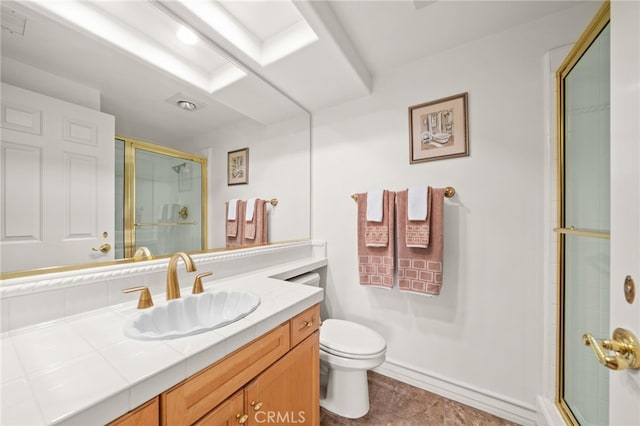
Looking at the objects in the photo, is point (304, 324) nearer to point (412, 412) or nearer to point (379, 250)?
point (379, 250)

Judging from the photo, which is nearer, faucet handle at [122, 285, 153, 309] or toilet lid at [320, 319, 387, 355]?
faucet handle at [122, 285, 153, 309]

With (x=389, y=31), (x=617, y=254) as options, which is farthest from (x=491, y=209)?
(x=389, y=31)

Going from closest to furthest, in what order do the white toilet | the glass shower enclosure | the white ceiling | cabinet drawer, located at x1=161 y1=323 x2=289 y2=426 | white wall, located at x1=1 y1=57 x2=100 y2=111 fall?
cabinet drawer, located at x1=161 y1=323 x2=289 y2=426, white wall, located at x1=1 y1=57 x2=100 y2=111, the white ceiling, the glass shower enclosure, the white toilet

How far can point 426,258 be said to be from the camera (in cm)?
146

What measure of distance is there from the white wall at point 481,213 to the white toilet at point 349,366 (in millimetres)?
399

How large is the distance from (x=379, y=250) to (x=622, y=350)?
1.21m

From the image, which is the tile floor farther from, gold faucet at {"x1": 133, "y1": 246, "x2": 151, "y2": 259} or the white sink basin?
gold faucet at {"x1": 133, "y1": 246, "x2": 151, "y2": 259}

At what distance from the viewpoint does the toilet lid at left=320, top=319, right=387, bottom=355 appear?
1.29 metres

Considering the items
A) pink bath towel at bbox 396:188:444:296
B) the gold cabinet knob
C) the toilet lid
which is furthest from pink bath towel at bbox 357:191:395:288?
the gold cabinet knob

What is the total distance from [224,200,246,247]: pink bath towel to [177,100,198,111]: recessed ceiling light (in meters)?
0.52

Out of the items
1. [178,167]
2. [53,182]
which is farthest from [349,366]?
[53,182]

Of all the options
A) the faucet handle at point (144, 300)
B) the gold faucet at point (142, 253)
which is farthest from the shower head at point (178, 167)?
the faucet handle at point (144, 300)

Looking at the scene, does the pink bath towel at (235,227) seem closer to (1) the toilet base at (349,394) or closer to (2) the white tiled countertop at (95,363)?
(2) the white tiled countertop at (95,363)

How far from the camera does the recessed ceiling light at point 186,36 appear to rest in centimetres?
112
